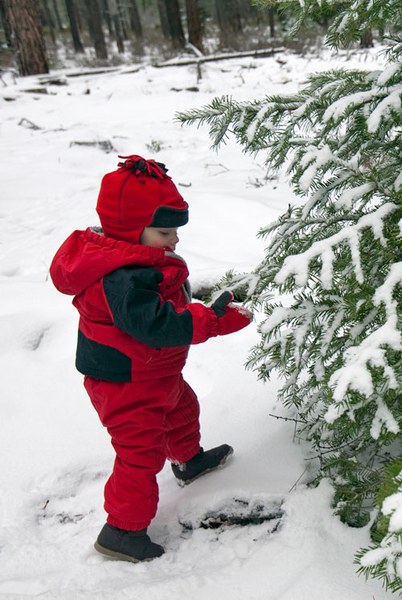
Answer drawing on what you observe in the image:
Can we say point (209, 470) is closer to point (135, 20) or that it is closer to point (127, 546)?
point (127, 546)

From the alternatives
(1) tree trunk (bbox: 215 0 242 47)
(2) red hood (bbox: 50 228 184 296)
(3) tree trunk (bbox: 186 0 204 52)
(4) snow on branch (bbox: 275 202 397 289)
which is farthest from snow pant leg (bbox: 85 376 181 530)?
(1) tree trunk (bbox: 215 0 242 47)

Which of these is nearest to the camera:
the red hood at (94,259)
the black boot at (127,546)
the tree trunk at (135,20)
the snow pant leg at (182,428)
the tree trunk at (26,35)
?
the red hood at (94,259)

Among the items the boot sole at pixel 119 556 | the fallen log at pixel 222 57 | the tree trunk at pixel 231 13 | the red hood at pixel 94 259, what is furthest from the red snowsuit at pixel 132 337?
the tree trunk at pixel 231 13

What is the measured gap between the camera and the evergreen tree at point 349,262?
1.36 metres

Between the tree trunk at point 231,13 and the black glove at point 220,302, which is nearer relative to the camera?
the black glove at point 220,302

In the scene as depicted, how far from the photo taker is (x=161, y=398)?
90.0 inches

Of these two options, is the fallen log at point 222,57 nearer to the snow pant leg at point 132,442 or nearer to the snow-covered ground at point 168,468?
the snow-covered ground at point 168,468

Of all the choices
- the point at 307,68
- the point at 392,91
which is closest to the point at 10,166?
the point at 392,91

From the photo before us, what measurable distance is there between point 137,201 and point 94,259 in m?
0.27

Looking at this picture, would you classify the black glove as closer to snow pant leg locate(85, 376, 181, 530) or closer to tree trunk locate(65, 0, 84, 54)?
snow pant leg locate(85, 376, 181, 530)

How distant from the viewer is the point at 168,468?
2.84 meters

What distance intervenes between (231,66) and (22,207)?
1030 cm

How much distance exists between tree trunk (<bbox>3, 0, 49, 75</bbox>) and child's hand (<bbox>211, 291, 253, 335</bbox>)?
13679 mm

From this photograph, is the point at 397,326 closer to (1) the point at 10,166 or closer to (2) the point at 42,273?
(2) the point at 42,273
